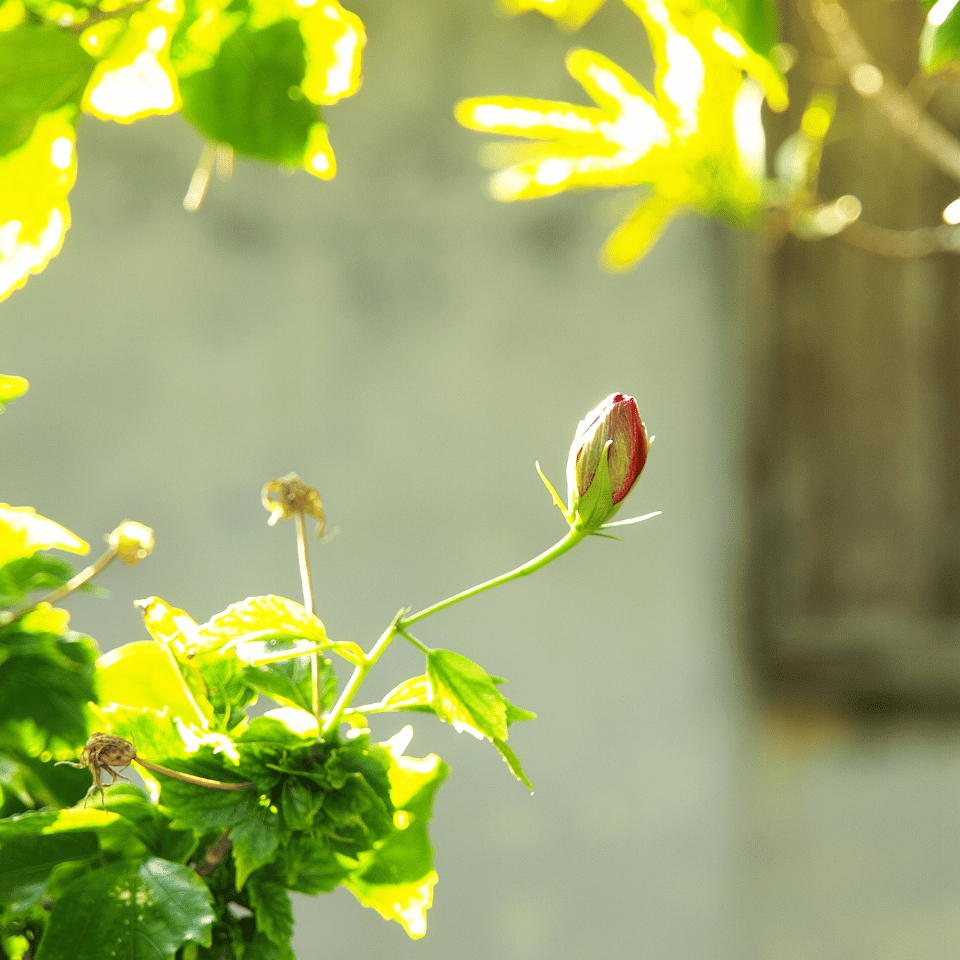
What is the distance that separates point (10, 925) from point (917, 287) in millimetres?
1785

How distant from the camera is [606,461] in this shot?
32 cm

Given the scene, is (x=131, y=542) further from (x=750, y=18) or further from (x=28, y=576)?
(x=750, y=18)

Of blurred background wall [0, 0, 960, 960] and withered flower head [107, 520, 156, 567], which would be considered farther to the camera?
blurred background wall [0, 0, 960, 960]

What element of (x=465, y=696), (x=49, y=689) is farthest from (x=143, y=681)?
(x=465, y=696)

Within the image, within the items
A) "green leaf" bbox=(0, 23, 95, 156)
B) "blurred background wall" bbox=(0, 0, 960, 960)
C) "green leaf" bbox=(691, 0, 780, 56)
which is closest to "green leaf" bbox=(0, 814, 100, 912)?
"green leaf" bbox=(0, 23, 95, 156)

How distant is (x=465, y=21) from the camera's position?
1841 millimetres

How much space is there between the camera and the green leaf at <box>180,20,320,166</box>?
0.36m

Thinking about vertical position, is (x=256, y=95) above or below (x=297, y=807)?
above

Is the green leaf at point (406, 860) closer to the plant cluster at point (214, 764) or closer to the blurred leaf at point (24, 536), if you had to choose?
the plant cluster at point (214, 764)

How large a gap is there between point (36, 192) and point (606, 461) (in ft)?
0.70

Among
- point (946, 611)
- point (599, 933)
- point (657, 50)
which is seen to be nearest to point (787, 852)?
point (599, 933)

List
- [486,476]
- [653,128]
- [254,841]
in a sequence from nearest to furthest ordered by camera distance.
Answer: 1. [254,841]
2. [653,128]
3. [486,476]

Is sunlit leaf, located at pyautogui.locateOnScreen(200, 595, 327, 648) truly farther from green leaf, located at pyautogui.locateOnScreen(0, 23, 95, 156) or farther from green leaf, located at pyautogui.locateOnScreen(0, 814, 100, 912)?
green leaf, located at pyautogui.locateOnScreen(0, 23, 95, 156)

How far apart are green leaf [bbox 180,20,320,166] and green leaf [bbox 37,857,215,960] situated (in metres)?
0.24
